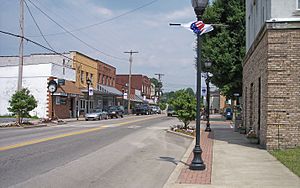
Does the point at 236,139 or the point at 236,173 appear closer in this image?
the point at 236,173

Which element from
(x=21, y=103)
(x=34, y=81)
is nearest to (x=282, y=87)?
(x=21, y=103)

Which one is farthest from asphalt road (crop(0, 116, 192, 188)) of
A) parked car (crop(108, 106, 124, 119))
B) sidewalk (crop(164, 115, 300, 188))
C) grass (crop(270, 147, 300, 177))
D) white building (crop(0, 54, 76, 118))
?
parked car (crop(108, 106, 124, 119))

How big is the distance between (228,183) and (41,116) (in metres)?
35.5

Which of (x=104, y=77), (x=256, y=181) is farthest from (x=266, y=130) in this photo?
(x=104, y=77)

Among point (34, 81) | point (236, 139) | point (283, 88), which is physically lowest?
point (236, 139)

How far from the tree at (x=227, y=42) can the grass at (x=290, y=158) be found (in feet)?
84.6

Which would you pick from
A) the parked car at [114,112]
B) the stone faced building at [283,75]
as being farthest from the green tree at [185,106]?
the parked car at [114,112]

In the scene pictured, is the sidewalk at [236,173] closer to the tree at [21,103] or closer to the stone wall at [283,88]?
the stone wall at [283,88]

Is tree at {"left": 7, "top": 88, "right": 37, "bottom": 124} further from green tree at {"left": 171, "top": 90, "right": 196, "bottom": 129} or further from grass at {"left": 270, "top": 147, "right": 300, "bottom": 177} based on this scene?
grass at {"left": 270, "top": 147, "right": 300, "bottom": 177}

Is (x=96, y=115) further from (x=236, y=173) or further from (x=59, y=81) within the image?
(x=236, y=173)

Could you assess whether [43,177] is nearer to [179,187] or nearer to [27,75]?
[179,187]

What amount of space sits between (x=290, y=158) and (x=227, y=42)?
28527mm

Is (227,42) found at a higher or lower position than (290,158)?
higher

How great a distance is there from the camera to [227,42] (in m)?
39.2
